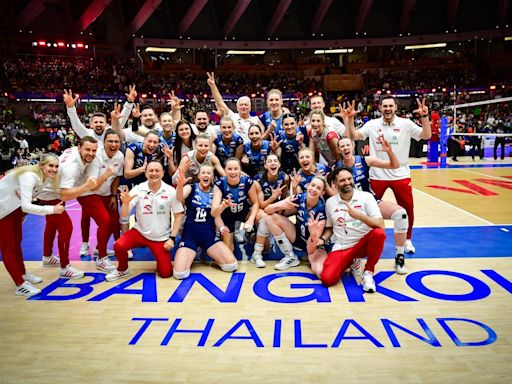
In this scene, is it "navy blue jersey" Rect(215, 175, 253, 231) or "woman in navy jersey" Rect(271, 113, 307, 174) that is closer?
"navy blue jersey" Rect(215, 175, 253, 231)

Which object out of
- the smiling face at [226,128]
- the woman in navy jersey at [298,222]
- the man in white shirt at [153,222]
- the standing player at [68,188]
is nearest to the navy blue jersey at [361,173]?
the woman in navy jersey at [298,222]

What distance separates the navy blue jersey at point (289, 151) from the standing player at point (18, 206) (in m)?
2.82

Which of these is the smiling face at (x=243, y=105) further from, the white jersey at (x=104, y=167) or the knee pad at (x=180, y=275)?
the knee pad at (x=180, y=275)

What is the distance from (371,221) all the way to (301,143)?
69.1 inches

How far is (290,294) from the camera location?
408 cm

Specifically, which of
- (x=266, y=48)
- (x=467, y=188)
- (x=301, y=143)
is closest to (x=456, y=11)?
(x=266, y=48)

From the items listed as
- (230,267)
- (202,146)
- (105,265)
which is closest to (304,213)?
(230,267)

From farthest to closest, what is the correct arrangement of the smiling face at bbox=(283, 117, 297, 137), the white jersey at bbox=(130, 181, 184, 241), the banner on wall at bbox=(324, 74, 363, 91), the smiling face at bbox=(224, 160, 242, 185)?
the banner on wall at bbox=(324, 74, 363, 91) < the smiling face at bbox=(283, 117, 297, 137) < the smiling face at bbox=(224, 160, 242, 185) < the white jersey at bbox=(130, 181, 184, 241)

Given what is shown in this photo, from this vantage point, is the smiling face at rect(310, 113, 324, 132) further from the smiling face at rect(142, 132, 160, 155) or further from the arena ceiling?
the arena ceiling

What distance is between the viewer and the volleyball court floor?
2.77m

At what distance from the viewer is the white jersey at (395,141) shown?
513 centimetres

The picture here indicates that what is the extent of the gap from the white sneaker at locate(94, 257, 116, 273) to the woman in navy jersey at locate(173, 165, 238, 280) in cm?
77

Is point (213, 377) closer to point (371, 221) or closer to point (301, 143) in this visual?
point (371, 221)

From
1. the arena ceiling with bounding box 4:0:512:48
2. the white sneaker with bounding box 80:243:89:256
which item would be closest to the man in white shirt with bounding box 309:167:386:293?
the white sneaker with bounding box 80:243:89:256
